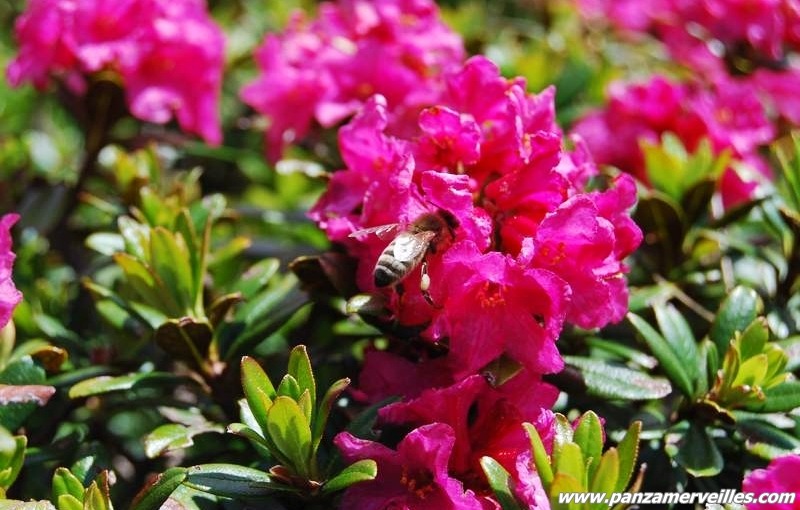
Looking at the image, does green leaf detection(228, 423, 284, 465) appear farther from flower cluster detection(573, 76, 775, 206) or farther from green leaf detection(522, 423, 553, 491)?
flower cluster detection(573, 76, 775, 206)

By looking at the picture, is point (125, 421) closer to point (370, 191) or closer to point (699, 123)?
point (370, 191)

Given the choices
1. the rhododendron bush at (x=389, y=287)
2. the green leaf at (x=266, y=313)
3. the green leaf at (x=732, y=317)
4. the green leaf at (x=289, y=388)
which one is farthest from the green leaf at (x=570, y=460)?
the green leaf at (x=266, y=313)

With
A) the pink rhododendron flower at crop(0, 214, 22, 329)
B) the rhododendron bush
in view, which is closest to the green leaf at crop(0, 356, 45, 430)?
the rhododendron bush

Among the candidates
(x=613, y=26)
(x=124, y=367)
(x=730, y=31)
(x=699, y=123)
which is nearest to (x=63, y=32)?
(x=124, y=367)

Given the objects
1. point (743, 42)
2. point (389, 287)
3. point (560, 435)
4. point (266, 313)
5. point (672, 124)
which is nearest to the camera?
point (560, 435)

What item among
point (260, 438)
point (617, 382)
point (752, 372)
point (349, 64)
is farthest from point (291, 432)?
point (349, 64)

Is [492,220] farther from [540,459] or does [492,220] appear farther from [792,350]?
[792,350]

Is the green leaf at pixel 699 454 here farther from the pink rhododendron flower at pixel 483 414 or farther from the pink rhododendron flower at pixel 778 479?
the pink rhododendron flower at pixel 483 414
